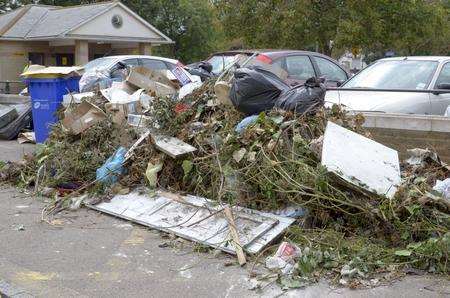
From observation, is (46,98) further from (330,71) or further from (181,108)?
(330,71)

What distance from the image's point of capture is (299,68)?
459 inches

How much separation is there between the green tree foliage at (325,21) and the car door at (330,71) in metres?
9.36

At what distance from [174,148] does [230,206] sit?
1199mm

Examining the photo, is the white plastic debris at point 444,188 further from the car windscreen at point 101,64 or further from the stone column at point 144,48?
the stone column at point 144,48

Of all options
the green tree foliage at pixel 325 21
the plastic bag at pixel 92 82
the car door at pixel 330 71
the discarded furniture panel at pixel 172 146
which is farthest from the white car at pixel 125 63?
the green tree foliage at pixel 325 21

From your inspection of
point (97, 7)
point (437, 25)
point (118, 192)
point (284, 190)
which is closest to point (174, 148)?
point (118, 192)

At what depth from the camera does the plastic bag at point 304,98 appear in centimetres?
671

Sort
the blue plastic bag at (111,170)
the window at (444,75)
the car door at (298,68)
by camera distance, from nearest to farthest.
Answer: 1. the blue plastic bag at (111,170)
2. the window at (444,75)
3. the car door at (298,68)

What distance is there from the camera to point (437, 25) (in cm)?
2516

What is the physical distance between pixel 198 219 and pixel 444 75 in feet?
16.4

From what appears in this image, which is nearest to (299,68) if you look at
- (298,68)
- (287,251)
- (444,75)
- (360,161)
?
(298,68)

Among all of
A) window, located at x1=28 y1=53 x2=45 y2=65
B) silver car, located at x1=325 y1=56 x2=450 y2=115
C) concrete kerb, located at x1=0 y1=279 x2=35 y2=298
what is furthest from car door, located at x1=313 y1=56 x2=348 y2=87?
window, located at x1=28 y1=53 x2=45 y2=65

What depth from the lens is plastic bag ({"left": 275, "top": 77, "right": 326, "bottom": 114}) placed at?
22.0ft

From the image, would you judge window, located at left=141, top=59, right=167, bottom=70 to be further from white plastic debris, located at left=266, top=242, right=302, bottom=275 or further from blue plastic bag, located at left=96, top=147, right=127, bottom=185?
white plastic debris, located at left=266, top=242, right=302, bottom=275
